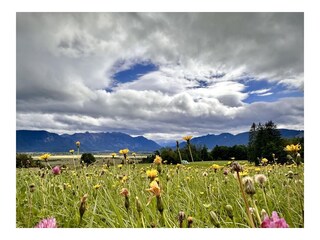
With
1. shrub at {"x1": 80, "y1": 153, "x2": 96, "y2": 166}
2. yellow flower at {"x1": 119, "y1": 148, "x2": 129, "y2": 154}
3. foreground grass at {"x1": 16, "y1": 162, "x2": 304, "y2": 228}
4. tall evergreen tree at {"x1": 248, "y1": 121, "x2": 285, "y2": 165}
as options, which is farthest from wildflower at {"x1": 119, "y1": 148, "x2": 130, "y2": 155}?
tall evergreen tree at {"x1": 248, "y1": 121, "x2": 285, "y2": 165}

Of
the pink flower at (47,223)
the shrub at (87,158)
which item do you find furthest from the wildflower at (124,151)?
the pink flower at (47,223)

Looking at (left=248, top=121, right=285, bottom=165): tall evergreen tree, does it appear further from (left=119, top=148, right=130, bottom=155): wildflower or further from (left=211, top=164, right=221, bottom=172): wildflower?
(left=119, top=148, right=130, bottom=155): wildflower

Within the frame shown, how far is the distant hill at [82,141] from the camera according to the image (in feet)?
7.36

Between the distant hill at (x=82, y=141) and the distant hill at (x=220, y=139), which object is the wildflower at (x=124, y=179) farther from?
the distant hill at (x=220, y=139)

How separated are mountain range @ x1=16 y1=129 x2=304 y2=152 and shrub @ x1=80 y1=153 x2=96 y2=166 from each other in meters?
0.09

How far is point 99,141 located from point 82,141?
0.11 m

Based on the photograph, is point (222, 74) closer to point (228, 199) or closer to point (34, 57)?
point (228, 199)

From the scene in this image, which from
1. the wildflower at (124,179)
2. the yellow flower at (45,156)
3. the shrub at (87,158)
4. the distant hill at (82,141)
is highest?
the distant hill at (82,141)

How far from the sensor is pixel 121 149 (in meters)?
2.23

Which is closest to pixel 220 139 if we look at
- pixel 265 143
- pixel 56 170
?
pixel 265 143

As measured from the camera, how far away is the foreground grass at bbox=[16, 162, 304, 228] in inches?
76.0

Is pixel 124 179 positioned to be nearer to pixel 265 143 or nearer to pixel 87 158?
pixel 87 158

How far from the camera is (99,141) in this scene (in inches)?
90.7
